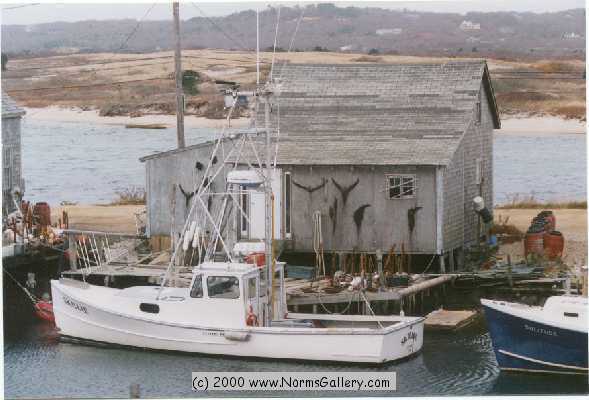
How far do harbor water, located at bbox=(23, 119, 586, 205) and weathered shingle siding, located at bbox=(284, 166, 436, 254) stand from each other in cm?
722

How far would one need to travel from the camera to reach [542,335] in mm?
30344

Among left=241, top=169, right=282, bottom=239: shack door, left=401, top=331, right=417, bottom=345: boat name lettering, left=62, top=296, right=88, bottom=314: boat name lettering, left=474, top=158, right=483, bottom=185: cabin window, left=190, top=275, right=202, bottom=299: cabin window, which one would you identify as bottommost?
left=401, top=331, right=417, bottom=345: boat name lettering

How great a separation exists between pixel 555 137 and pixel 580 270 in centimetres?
1010

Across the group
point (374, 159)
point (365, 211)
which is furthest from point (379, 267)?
point (374, 159)

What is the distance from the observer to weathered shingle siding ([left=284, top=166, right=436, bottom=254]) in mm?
36094

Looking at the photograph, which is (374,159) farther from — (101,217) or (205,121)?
(205,121)

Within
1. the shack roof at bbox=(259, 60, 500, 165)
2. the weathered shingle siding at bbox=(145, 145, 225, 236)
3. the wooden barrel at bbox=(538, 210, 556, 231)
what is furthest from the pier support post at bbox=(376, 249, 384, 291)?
the wooden barrel at bbox=(538, 210, 556, 231)

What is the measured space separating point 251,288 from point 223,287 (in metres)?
0.51

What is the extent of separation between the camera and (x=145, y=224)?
39.8 metres

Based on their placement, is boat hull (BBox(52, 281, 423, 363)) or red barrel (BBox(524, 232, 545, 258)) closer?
boat hull (BBox(52, 281, 423, 363))

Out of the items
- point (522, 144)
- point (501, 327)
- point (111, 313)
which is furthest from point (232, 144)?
point (522, 144)

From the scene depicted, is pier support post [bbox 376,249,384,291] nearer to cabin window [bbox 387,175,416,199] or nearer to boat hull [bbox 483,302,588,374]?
cabin window [bbox 387,175,416,199]

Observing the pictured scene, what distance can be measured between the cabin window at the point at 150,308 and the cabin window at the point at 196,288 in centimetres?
98

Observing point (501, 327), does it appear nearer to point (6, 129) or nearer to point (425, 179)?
point (425, 179)
